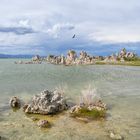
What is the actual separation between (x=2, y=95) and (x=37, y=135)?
27665mm

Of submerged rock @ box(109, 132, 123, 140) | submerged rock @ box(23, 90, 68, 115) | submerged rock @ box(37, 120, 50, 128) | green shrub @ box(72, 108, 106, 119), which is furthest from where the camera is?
submerged rock @ box(23, 90, 68, 115)

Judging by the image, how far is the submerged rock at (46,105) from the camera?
42438 millimetres

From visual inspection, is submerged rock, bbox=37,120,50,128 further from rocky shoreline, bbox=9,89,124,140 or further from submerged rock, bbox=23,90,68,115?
submerged rock, bbox=23,90,68,115

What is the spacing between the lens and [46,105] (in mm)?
43000

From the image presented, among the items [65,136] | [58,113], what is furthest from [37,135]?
[58,113]

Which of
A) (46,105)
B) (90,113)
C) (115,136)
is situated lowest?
(115,136)

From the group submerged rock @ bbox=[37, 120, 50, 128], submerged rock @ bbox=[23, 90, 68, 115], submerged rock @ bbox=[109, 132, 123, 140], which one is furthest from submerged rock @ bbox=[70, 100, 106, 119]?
submerged rock @ bbox=[109, 132, 123, 140]

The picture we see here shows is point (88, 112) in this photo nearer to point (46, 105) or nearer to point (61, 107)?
point (61, 107)

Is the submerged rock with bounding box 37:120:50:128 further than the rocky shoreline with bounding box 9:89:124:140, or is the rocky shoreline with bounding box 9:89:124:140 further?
the rocky shoreline with bounding box 9:89:124:140

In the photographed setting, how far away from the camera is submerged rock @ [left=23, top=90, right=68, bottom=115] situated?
139ft

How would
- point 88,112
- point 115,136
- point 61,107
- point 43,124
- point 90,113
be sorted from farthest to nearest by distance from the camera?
point 61,107 → point 88,112 → point 90,113 → point 43,124 → point 115,136

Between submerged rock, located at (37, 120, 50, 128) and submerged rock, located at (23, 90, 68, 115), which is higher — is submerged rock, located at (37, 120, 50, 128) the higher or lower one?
the lower one

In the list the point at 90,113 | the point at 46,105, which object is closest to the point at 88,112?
the point at 90,113

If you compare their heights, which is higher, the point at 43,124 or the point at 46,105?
the point at 46,105
